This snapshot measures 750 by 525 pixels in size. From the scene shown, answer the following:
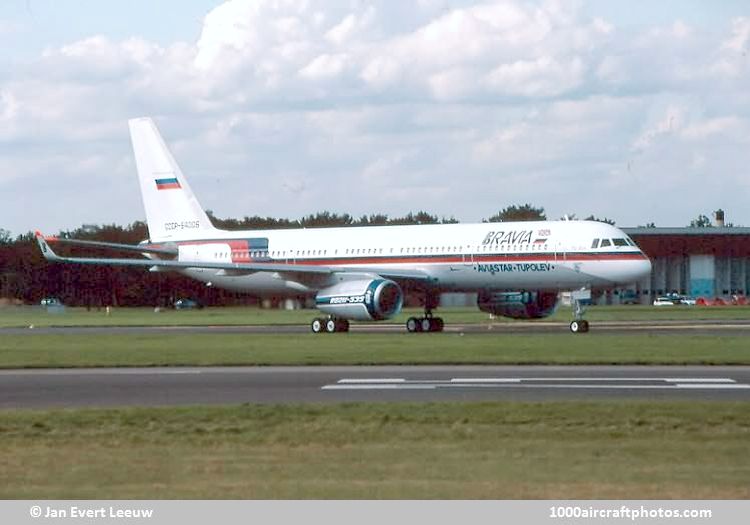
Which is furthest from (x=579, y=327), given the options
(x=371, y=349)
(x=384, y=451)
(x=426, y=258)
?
(x=384, y=451)

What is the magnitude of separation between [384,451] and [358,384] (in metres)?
9.12

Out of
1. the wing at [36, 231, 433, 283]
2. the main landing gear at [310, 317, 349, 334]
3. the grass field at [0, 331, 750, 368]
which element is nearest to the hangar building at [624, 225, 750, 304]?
the wing at [36, 231, 433, 283]

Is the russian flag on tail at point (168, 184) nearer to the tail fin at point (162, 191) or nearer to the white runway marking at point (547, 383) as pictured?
the tail fin at point (162, 191)

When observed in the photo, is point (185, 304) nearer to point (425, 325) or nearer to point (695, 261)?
point (695, 261)

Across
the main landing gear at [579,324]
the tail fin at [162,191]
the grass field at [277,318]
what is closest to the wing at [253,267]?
the tail fin at [162,191]

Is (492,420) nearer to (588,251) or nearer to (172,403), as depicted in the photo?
(172,403)

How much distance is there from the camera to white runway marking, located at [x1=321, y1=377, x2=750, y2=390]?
926 inches

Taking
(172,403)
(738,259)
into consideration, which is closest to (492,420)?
(172,403)

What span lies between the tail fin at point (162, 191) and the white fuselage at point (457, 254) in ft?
7.12

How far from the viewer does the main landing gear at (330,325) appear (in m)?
48.1

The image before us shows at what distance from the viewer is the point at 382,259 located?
50.3 m

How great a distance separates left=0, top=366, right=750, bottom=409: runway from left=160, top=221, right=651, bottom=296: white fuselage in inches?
695
